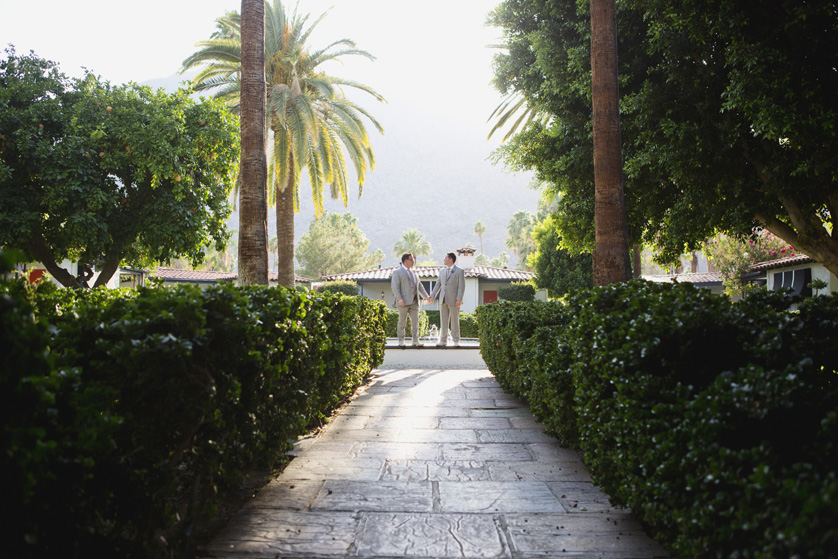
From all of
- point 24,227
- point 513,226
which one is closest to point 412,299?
point 24,227

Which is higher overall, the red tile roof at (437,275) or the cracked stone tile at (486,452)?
the red tile roof at (437,275)

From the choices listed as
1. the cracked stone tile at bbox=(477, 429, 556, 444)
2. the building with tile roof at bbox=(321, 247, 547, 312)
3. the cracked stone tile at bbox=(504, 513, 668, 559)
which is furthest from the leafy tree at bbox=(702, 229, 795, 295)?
the cracked stone tile at bbox=(504, 513, 668, 559)

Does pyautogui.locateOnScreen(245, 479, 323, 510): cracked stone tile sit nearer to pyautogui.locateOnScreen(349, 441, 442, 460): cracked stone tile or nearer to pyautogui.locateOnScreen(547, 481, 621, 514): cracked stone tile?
pyautogui.locateOnScreen(349, 441, 442, 460): cracked stone tile

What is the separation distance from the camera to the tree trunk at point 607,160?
7.62 meters

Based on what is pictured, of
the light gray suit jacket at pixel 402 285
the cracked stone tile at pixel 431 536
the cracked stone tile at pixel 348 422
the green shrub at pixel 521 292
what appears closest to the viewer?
the cracked stone tile at pixel 431 536

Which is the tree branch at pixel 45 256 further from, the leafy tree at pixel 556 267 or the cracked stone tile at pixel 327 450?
the leafy tree at pixel 556 267

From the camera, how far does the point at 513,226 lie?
77.0 metres

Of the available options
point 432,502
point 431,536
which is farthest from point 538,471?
point 431,536

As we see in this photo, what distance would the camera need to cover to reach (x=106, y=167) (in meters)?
12.8

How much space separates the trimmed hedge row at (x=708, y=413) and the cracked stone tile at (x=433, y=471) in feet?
2.83

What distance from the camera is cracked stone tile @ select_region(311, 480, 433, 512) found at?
357cm

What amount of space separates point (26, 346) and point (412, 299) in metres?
11.7

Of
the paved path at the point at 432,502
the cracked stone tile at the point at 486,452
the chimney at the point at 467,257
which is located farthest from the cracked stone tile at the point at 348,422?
the chimney at the point at 467,257

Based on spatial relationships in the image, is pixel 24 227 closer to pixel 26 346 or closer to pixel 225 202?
pixel 225 202
